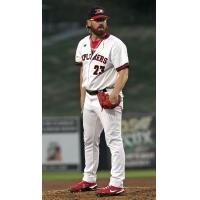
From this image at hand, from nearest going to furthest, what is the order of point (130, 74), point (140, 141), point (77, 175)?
point (77, 175) → point (130, 74) → point (140, 141)

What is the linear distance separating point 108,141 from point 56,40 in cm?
240

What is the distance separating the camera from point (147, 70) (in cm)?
658

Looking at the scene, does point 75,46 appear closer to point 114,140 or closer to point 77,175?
point 77,175

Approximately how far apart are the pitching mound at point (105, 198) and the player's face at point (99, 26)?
129 cm

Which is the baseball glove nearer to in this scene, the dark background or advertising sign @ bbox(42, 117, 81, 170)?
the dark background

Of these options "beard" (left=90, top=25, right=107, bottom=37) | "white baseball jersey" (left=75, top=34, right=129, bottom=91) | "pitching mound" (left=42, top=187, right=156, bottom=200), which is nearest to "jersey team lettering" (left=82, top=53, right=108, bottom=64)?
"white baseball jersey" (left=75, top=34, right=129, bottom=91)

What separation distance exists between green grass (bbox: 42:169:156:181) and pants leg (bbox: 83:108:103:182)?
0.10 m

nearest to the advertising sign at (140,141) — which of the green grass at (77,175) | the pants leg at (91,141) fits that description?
the green grass at (77,175)

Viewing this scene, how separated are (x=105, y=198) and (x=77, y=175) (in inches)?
27.1

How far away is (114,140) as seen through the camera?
5.22 meters

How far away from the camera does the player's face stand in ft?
17.3

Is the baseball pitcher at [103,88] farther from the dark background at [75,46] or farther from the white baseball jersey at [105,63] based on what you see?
the dark background at [75,46]

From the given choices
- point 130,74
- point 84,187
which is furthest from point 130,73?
point 84,187
